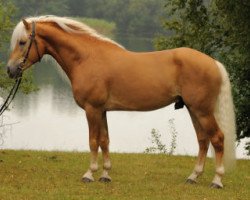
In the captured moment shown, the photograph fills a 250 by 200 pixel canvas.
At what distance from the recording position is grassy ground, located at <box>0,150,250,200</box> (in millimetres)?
7883

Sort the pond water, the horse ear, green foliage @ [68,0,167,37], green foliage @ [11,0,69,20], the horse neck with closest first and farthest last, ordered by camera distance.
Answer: the horse ear < the horse neck < the pond water < green foliage @ [11,0,69,20] < green foliage @ [68,0,167,37]

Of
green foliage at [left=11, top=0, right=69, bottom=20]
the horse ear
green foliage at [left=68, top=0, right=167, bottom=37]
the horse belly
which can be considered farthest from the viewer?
green foliage at [left=68, top=0, right=167, bottom=37]

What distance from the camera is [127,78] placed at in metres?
8.54

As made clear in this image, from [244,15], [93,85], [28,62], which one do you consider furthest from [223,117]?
[244,15]

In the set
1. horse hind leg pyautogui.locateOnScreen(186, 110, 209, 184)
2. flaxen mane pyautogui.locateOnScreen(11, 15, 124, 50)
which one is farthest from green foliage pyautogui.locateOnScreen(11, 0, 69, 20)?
horse hind leg pyautogui.locateOnScreen(186, 110, 209, 184)

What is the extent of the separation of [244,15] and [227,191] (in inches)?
235

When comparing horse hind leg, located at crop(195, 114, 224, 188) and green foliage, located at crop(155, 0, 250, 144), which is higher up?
green foliage, located at crop(155, 0, 250, 144)

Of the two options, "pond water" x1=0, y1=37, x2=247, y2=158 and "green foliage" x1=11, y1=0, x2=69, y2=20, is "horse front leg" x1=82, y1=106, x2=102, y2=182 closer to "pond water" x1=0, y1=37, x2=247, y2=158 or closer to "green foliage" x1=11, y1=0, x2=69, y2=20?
"pond water" x1=0, y1=37, x2=247, y2=158

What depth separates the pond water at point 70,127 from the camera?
22.4 metres

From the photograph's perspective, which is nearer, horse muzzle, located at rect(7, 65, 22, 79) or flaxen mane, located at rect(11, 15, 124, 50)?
horse muzzle, located at rect(7, 65, 22, 79)

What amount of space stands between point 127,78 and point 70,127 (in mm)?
18708

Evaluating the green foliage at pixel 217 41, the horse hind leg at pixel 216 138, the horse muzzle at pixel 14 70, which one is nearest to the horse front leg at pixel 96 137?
the horse muzzle at pixel 14 70

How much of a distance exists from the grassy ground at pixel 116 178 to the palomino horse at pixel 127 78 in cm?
49

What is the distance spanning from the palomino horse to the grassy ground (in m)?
0.49
